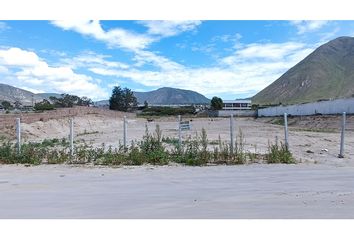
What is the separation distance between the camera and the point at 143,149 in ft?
43.2

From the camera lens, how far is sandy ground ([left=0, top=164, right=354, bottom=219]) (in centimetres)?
641

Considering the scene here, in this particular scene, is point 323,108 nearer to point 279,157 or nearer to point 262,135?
point 262,135

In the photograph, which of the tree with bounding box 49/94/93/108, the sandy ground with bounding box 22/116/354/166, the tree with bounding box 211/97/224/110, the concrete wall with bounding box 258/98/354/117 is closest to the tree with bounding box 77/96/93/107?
the tree with bounding box 49/94/93/108

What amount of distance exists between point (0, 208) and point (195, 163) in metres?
6.63

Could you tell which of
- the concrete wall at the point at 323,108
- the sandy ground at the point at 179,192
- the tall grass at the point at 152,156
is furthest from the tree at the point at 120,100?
the sandy ground at the point at 179,192

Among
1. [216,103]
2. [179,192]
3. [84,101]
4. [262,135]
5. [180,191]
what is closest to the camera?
[179,192]

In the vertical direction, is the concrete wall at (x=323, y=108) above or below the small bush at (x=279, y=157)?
above

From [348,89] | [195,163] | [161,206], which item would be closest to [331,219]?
[161,206]

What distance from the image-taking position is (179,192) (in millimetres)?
8133

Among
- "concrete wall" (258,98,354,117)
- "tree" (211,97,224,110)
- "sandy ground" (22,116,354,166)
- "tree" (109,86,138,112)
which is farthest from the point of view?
"tree" (211,97,224,110)

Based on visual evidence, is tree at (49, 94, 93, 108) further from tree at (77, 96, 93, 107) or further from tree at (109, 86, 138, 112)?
tree at (109, 86, 138, 112)

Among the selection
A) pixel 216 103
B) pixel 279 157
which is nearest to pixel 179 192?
pixel 279 157

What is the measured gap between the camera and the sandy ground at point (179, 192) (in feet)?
21.0

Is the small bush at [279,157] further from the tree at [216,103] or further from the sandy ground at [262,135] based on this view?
the tree at [216,103]
